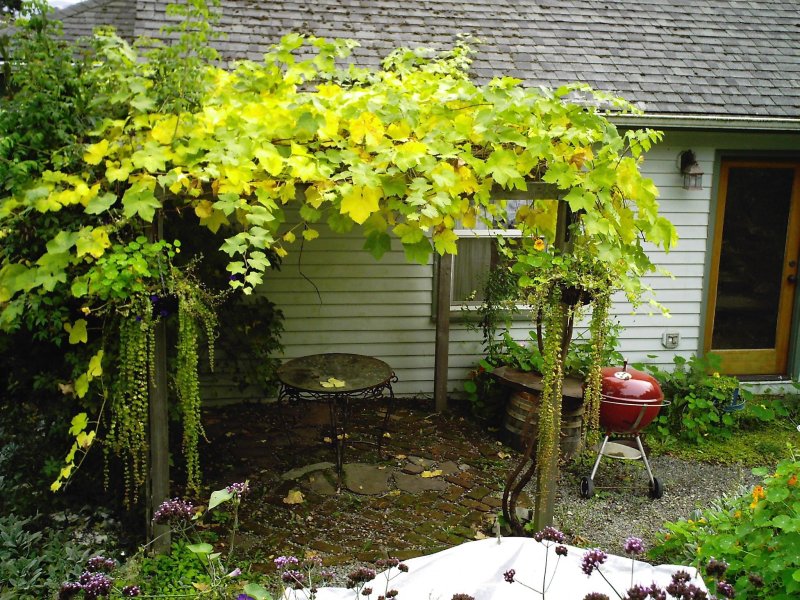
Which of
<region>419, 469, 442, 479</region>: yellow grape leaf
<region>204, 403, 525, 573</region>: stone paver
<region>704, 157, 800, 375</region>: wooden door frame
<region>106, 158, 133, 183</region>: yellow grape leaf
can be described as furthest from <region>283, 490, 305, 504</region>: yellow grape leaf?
<region>704, 157, 800, 375</region>: wooden door frame

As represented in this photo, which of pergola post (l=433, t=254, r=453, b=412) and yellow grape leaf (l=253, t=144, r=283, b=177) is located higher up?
yellow grape leaf (l=253, t=144, r=283, b=177)

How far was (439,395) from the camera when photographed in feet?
22.4

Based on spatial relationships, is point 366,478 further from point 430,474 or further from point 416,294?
point 416,294

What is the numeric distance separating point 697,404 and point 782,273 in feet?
6.85

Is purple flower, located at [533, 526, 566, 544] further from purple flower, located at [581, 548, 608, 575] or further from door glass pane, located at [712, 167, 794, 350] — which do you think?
door glass pane, located at [712, 167, 794, 350]

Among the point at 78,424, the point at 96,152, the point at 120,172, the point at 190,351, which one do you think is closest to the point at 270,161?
the point at 120,172

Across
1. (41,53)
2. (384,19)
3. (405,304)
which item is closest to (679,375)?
(405,304)

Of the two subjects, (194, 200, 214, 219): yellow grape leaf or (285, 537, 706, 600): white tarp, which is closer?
(285, 537, 706, 600): white tarp

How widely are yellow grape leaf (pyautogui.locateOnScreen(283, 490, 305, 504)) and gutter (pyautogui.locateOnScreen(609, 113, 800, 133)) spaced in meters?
4.34

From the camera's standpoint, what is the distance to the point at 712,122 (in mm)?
6637

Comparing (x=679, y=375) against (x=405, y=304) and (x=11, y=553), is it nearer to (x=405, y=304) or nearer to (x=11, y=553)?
(x=405, y=304)

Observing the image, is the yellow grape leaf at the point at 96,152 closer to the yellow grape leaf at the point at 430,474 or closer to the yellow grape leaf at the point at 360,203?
the yellow grape leaf at the point at 360,203

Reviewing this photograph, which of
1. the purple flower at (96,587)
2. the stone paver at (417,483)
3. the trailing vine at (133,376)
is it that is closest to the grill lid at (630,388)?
the stone paver at (417,483)

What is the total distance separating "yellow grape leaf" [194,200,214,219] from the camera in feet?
10.7
